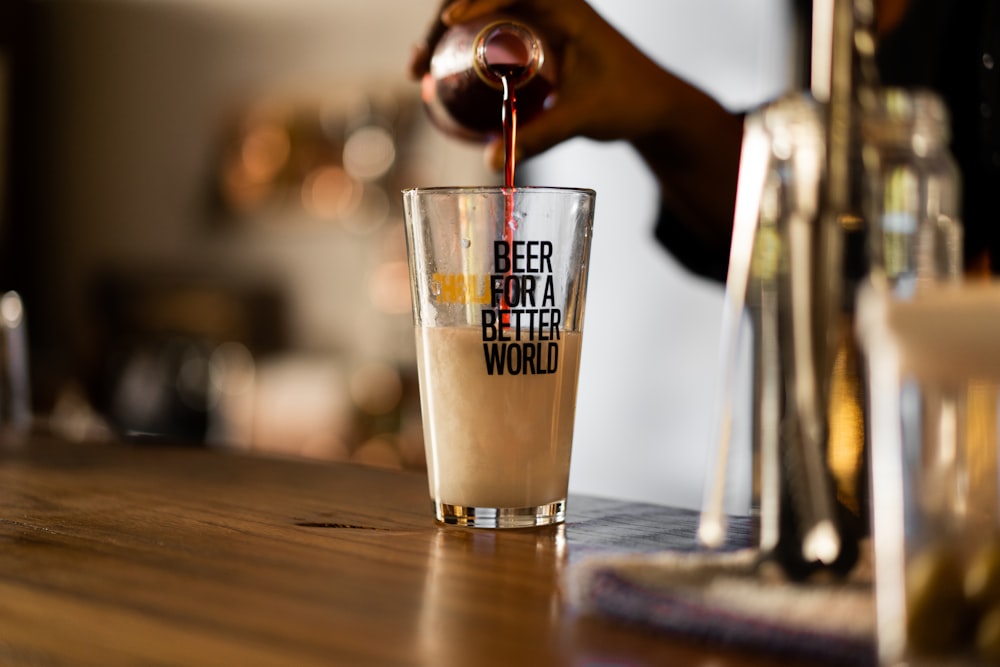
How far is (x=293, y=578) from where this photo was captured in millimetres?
501

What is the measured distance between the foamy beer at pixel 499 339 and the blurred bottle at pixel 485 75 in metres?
0.12

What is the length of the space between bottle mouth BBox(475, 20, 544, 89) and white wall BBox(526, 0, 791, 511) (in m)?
1.89

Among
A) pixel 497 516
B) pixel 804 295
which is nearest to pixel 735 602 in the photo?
pixel 804 295

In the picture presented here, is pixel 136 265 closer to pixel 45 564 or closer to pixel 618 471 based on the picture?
pixel 618 471

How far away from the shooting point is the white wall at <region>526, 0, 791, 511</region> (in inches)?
106

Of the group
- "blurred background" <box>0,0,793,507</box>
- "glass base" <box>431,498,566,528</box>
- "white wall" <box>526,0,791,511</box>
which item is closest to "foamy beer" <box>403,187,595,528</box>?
"glass base" <box>431,498,566,528</box>

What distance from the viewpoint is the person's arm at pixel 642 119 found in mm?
841

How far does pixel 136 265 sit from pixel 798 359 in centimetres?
495

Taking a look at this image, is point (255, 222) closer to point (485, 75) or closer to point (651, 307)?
point (651, 307)

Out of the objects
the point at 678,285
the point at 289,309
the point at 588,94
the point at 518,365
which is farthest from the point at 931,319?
the point at 289,309

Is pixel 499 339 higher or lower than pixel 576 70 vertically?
lower

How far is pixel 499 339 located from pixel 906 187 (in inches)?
10.1

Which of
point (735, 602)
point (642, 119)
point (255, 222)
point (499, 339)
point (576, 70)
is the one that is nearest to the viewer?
point (735, 602)

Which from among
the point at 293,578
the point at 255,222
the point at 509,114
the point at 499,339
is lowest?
the point at 293,578
